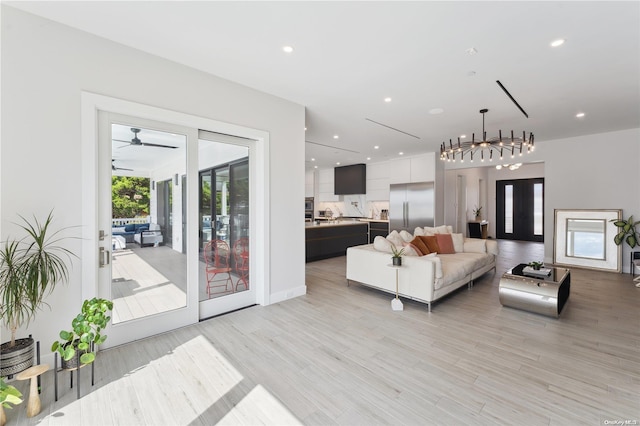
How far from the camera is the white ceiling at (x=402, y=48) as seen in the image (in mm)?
2234

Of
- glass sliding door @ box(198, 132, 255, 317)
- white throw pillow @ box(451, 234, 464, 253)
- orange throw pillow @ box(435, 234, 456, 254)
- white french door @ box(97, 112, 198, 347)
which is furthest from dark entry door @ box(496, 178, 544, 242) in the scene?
white french door @ box(97, 112, 198, 347)

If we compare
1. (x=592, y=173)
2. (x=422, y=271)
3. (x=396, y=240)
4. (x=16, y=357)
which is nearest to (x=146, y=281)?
(x=16, y=357)

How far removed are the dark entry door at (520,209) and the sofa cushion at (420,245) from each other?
27.8ft

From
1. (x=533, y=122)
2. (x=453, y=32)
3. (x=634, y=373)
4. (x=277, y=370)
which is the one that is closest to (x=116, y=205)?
(x=277, y=370)

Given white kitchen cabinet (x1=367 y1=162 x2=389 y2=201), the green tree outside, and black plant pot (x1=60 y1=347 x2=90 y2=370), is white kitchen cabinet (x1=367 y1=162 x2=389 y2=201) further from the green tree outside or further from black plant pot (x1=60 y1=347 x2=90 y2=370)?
black plant pot (x1=60 y1=347 x2=90 y2=370)

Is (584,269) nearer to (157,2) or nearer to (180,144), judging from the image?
(180,144)

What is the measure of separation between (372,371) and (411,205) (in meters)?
6.47

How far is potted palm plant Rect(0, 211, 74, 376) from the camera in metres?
1.97

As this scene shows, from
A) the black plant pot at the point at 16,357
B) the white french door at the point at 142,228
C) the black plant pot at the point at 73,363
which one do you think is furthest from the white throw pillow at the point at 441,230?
the black plant pot at the point at 16,357

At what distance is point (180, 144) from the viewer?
3.25 meters

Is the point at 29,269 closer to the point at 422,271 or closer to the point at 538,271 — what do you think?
the point at 422,271

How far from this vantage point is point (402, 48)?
2.77 metres

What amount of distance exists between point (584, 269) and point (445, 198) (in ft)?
11.4

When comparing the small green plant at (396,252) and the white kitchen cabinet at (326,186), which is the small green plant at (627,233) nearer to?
the small green plant at (396,252)
